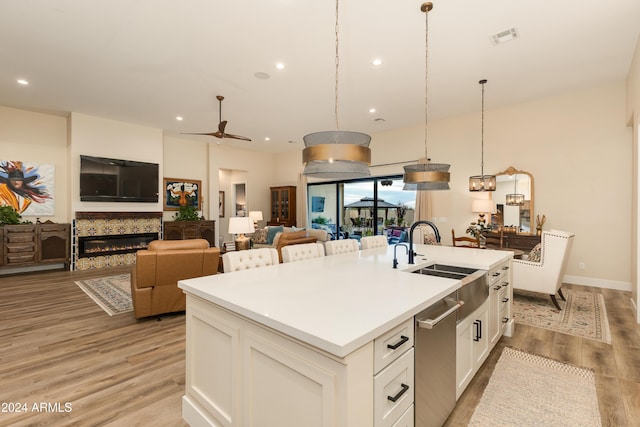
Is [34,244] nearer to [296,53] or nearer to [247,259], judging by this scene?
[247,259]

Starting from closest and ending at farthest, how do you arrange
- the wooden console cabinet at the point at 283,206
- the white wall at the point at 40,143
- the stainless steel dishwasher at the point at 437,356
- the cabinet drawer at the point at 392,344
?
the cabinet drawer at the point at 392,344 < the stainless steel dishwasher at the point at 437,356 < the white wall at the point at 40,143 < the wooden console cabinet at the point at 283,206

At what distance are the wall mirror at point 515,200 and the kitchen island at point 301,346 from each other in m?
4.75

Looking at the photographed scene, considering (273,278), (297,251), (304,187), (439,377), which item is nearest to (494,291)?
(439,377)

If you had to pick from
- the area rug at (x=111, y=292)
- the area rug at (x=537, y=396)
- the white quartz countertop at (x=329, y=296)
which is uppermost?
the white quartz countertop at (x=329, y=296)

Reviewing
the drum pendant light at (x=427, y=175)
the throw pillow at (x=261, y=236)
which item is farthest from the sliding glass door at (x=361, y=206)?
the drum pendant light at (x=427, y=175)

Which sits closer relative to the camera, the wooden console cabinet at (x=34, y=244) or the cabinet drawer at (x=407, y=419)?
the cabinet drawer at (x=407, y=419)

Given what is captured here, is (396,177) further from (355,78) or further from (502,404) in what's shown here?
(502,404)

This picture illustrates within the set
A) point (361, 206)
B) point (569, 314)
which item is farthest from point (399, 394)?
point (361, 206)

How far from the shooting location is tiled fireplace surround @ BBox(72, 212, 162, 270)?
244 inches

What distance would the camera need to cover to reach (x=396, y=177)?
24.5 ft

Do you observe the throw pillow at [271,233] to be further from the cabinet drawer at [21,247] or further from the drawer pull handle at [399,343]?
the drawer pull handle at [399,343]

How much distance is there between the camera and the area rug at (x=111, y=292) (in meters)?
3.87

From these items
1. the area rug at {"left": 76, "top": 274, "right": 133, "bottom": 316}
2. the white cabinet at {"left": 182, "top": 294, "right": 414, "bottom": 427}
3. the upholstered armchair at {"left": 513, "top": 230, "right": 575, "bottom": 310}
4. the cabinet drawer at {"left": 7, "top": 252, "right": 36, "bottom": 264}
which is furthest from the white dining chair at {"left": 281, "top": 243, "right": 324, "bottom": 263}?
the cabinet drawer at {"left": 7, "top": 252, "right": 36, "bottom": 264}

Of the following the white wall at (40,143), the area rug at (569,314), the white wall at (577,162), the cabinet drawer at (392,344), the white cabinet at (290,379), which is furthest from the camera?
the white wall at (40,143)
